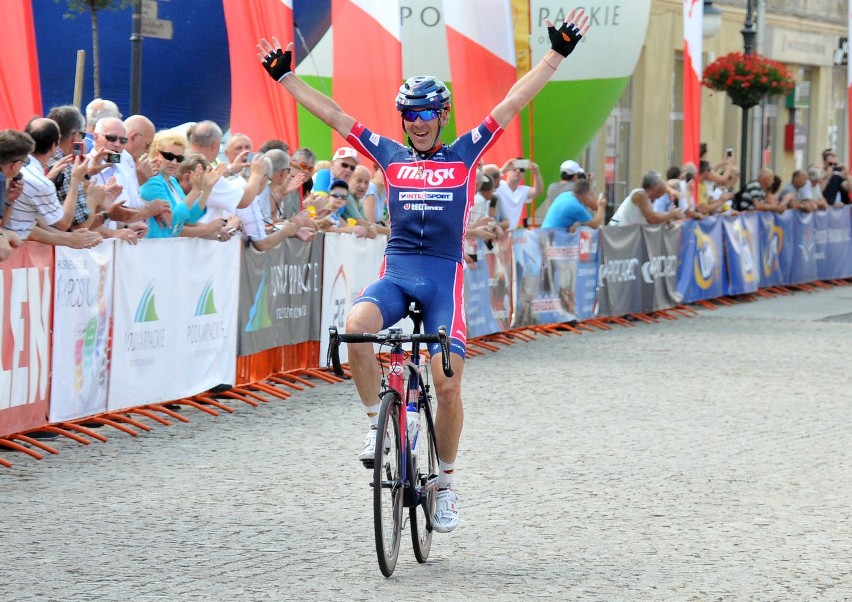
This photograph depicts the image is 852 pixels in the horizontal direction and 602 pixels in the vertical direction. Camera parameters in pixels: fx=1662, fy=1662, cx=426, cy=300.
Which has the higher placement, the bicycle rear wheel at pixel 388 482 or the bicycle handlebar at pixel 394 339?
the bicycle handlebar at pixel 394 339

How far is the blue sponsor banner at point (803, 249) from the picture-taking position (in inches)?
986

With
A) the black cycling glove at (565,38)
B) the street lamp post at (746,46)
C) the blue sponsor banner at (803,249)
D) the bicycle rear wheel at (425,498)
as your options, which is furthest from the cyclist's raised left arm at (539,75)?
the street lamp post at (746,46)

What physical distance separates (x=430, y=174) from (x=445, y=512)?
57.1 inches

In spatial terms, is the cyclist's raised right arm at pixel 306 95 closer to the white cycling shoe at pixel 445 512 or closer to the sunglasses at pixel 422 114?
the sunglasses at pixel 422 114

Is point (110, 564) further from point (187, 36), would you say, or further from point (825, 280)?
point (825, 280)

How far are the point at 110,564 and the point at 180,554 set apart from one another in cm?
33

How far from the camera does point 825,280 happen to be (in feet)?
86.3

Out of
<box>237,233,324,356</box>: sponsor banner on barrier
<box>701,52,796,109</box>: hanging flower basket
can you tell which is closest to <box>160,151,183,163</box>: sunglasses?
<box>237,233,324,356</box>: sponsor banner on barrier

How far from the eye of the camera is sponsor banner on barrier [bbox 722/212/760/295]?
22.4m

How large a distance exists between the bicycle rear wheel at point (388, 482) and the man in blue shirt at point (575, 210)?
38.4ft

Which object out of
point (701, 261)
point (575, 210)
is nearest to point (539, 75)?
point (575, 210)

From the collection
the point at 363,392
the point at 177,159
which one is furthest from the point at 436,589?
the point at 177,159

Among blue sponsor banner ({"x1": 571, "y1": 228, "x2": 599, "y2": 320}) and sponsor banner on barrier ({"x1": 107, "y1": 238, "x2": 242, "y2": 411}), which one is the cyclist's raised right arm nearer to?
sponsor banner on barrier ({"x1": 107, "y1": 238, "x2": 242, "y2": 411})

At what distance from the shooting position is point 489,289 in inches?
649
